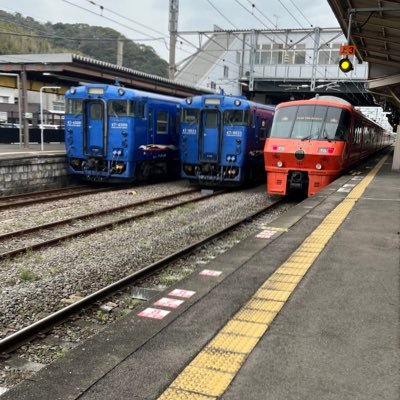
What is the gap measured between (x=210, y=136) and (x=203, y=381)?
41.1 ft

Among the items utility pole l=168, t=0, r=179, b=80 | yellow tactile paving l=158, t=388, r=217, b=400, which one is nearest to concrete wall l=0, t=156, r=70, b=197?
utility pole l=168, t=0, r=179, b=80

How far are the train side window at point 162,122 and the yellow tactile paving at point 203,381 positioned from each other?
44.0 feet

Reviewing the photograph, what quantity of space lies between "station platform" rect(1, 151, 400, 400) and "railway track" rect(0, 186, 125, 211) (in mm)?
7541

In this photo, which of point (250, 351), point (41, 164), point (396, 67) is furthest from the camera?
point (396, 67)

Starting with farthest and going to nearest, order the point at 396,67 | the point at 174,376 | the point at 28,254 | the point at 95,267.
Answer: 1. the point at 396,67
2. the point at 28,254
3. the point at 95,267
4. the point at 174,376

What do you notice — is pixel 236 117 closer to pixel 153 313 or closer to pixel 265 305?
pixel 265 305

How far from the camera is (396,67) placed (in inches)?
650

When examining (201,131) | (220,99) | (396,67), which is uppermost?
(396,67)

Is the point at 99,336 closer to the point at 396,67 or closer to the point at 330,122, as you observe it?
the point at 330,122

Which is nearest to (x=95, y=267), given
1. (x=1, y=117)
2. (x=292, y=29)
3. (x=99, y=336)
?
(x=99, y=336)

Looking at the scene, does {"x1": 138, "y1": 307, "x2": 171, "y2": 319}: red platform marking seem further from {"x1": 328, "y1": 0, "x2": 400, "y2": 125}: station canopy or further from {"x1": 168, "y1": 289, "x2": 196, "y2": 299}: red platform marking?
{"x1": 328, "y1": 0, "x2": 400, "y2": 125}: station canopy

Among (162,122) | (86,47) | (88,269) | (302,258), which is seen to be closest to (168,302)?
(302,258)

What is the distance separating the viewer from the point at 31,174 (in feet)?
47.0

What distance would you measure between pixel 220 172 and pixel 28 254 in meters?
8.61
